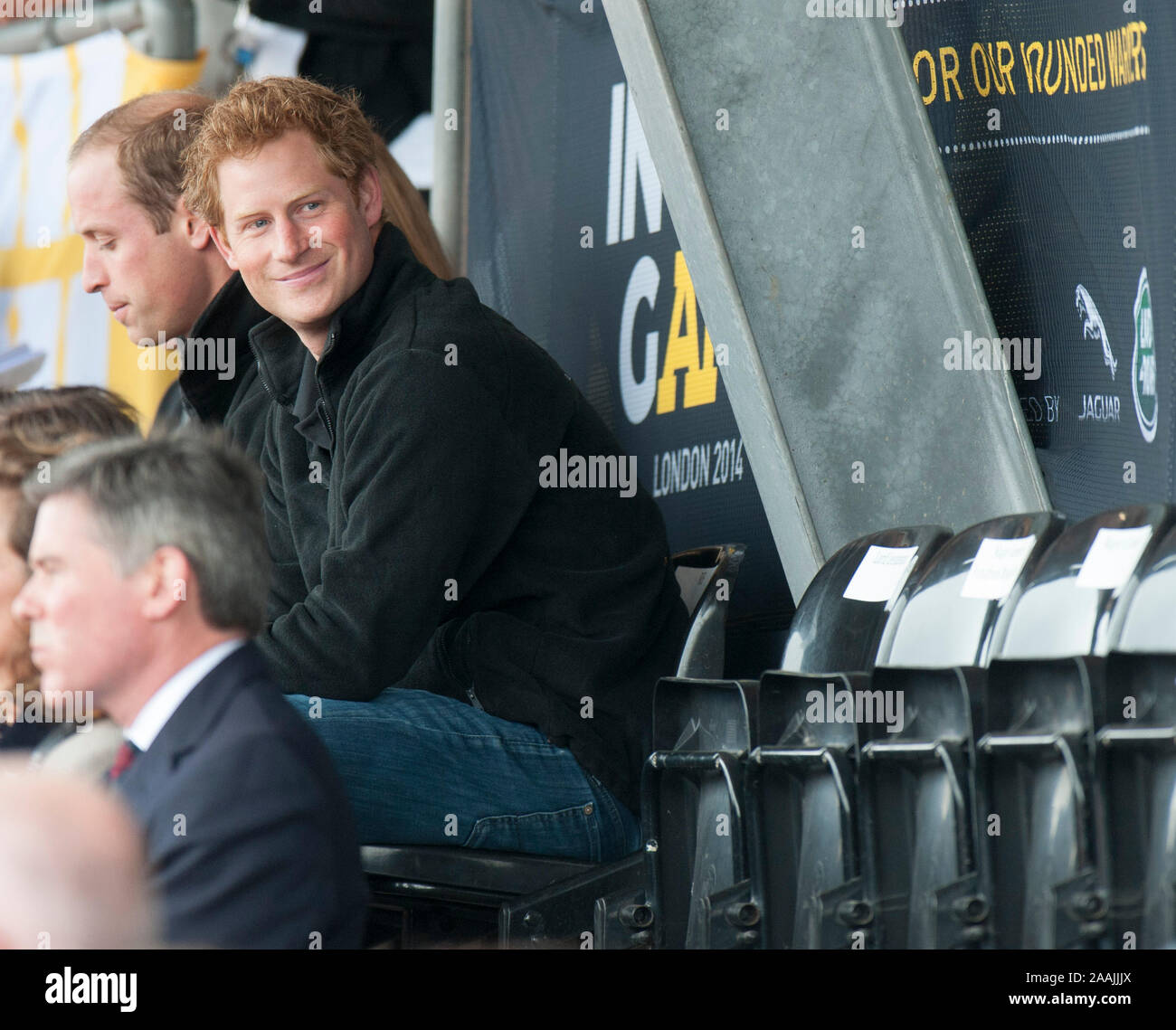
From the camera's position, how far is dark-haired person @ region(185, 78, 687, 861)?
231cm

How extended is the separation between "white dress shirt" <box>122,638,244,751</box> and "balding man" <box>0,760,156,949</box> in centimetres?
37

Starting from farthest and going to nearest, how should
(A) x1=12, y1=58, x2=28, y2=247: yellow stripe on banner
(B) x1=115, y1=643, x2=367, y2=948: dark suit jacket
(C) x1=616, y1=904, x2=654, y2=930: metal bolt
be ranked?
(A) x1=12, y1=58, x2=28, y2=247: yellow stripe on banner
(C) x1=616, y1=904, x2=654, y2=930: metal bolt
(B) x1=115, y1=643, x2=367, y2=948: dark suit jacket

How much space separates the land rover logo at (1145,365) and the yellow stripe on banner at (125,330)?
10.3 ft

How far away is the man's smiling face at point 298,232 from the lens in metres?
2.59

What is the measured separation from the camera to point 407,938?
2293mm

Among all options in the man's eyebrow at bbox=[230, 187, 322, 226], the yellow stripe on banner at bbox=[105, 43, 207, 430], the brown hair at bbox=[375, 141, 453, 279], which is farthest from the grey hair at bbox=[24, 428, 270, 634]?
the yellow stripe on banner at bbox=[105, 43, 207, 430]

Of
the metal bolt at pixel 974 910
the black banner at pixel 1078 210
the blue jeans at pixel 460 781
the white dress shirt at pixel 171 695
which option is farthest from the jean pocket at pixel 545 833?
the black banner at pixel 1078 210

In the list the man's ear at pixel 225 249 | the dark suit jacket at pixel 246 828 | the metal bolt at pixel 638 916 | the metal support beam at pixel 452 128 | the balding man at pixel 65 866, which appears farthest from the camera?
the metal support beam at pixel 452 128

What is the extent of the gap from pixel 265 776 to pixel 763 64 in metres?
1.74

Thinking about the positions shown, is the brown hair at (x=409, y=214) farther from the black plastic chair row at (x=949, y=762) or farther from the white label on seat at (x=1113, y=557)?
the white label on seat at (x=1113, y=557)

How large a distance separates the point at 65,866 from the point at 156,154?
2.26 m

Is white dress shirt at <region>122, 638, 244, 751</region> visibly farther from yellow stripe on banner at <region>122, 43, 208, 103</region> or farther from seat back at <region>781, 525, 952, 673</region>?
yellow stripe on banner at <region>122, 43, 208, 103</region>

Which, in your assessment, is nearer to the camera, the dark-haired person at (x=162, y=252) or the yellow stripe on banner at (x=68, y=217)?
the dark-haired person at (x=162, y=252)

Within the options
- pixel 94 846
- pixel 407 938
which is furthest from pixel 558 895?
pixel 94 846
